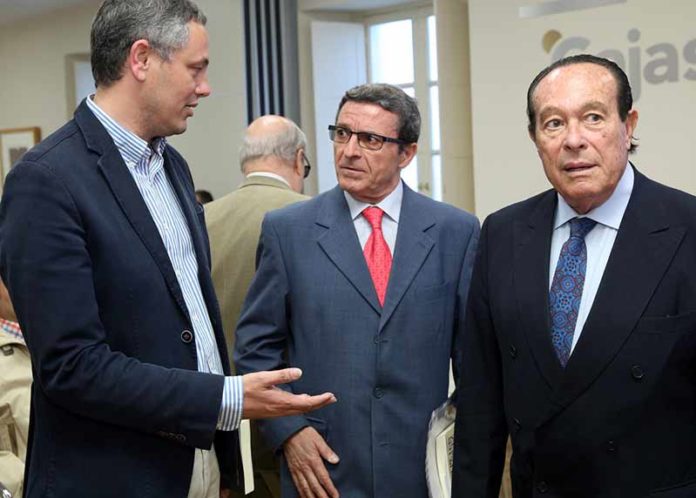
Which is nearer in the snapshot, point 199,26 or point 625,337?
point 625,337

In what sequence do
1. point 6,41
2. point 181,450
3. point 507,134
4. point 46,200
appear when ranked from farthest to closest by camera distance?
point 6,41 → point 507,134 → point 181,450 → point 46,200

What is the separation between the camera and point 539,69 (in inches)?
214

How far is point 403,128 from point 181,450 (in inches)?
44.1

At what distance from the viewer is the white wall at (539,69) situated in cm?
486

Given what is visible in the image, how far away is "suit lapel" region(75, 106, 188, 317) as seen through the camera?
1817 millimetres

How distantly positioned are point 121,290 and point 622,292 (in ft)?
3.11

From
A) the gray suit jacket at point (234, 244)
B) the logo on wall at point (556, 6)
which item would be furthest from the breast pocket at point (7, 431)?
the logo on wall at point (556, 6)

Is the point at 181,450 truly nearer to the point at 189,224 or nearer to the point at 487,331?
the point at 189,224

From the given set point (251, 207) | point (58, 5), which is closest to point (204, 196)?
point (58, 5)

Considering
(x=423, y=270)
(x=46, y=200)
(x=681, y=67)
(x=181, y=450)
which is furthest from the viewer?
(x=681, y=67)

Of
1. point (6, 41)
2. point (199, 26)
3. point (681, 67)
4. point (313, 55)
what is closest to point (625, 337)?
point (199, 26)

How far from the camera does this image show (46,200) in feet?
5.58

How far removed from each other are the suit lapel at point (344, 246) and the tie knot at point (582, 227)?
64cm

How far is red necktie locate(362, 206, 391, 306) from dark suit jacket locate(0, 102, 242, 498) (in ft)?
2.28
